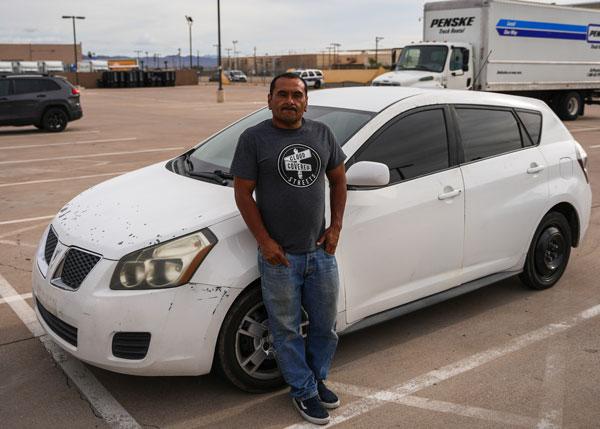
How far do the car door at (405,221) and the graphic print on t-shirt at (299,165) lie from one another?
27.3 inches

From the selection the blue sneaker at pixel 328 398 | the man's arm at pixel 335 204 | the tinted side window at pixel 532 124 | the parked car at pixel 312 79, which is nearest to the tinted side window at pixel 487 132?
the tinted side window at pixel 532 124

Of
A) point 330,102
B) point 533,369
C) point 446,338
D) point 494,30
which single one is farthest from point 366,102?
point 494,30

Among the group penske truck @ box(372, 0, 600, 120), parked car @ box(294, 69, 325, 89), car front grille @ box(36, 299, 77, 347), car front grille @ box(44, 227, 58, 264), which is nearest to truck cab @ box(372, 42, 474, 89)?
penske truck @ box(372, 0, 600, 120)

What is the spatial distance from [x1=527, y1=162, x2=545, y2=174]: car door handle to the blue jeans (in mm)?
2265

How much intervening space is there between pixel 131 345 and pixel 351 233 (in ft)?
4.42

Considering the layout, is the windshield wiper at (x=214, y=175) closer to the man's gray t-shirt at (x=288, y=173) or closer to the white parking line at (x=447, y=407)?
the man's gray t-shirt at (x=288, y=173)

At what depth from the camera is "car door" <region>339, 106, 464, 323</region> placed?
3.77m

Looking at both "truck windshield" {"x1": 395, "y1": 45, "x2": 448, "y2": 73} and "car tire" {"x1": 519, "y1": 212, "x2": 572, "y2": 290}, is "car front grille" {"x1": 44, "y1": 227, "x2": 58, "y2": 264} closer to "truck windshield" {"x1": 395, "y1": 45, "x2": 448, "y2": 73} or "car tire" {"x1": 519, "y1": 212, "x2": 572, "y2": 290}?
"car tire" {"x1": 519, "y1": 212, "x2": 572, "y2": 290}

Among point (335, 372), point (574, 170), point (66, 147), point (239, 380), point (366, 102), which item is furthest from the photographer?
point (66, 147)

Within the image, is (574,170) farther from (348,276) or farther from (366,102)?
(348,276)

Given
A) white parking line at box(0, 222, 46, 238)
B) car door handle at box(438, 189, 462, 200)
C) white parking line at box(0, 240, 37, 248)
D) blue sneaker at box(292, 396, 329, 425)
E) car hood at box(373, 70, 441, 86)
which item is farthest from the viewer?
car hood at box(373, 70, 441, 86)

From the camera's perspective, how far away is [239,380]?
138 inches

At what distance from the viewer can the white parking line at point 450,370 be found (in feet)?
11.3

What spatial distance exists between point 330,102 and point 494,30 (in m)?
15.8
